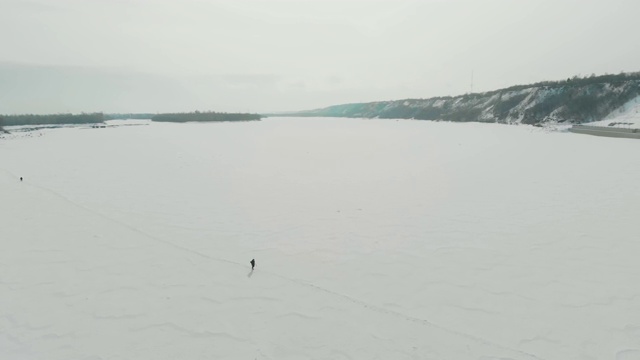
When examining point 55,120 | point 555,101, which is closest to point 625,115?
point 555,101

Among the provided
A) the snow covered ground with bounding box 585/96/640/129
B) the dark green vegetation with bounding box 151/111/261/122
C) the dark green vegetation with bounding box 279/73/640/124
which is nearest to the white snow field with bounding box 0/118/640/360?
the snow covered ground with bounding box 585/96/640/129

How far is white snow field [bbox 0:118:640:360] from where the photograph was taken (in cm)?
551

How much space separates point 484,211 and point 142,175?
55.6 feet

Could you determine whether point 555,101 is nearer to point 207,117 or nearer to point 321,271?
point 321,271

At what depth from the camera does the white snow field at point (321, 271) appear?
5.51m

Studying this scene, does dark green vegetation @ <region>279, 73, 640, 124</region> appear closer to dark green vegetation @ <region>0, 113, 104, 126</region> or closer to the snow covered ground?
the snow covered ground

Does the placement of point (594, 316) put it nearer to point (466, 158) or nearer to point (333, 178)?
point (333, 178)

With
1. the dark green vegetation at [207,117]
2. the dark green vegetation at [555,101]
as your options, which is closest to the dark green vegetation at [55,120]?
the dark green vegetation at [207,117]

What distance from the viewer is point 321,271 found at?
8.03m

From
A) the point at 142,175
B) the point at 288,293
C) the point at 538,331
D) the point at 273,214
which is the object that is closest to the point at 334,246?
the point at 288,293

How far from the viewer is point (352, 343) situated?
551 cm

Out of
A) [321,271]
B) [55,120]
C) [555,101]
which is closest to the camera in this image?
[321,271]

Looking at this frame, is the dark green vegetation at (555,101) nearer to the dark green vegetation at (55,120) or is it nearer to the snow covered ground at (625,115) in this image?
the snow covered ground at (625,115)

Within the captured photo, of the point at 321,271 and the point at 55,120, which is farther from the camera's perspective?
the point at 55,120
